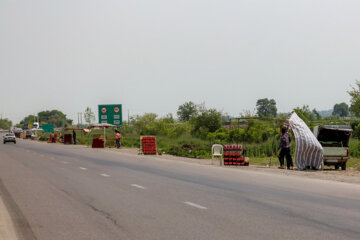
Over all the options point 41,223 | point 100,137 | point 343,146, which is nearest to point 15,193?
point 41,223

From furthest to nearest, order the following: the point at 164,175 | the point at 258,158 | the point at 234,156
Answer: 1. the point at 258,158
2. the point at 234,156
3. the point at 164,175

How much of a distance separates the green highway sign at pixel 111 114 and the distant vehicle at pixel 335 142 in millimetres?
Result: 37077

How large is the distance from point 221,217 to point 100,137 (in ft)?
144

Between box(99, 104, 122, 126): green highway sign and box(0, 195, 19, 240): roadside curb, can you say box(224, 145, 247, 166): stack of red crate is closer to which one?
box(0, 195, 19, 240): roadside curb

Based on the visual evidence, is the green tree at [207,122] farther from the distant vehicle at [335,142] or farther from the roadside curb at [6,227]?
the roadside curb at [6,227]

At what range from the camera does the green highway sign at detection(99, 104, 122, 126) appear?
58750mm

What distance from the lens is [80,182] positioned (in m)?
16.7

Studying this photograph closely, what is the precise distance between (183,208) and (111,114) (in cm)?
4900

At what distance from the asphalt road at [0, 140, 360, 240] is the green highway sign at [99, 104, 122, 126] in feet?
135

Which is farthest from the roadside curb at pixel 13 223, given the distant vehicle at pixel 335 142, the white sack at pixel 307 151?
the distant vehicle at pixel 335 142

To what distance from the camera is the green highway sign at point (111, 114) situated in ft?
193

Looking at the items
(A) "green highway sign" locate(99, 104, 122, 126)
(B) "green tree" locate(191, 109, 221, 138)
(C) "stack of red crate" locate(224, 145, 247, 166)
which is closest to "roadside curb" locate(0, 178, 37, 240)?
(C) "stack of red crate" locate(224, 145, 247, 166)

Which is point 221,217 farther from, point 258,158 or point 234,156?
point 258,158

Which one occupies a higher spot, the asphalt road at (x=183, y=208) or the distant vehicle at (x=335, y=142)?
the distant vehicle at (x=335, y=142)
